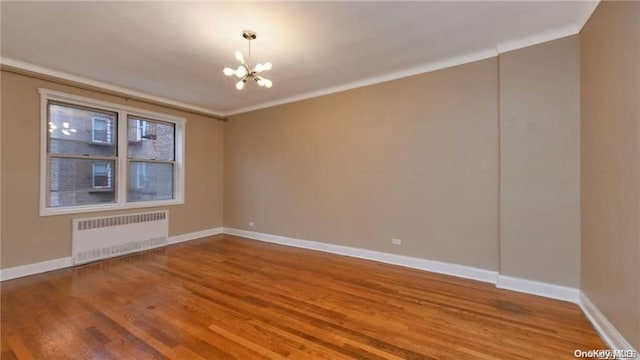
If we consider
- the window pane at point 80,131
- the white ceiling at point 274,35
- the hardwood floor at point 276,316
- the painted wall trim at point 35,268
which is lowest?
the hardwood floor at point 276,316

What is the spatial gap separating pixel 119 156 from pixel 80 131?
61 centimetres

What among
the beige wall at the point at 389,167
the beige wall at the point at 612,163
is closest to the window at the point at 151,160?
the beige wall at the point at 389,167

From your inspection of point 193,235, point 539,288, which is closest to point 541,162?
point 539,288

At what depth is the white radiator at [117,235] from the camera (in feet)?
13.5

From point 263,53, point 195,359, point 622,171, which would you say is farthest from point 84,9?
point 622,171

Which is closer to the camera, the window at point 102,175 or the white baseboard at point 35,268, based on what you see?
the white baseboard at point 35,268

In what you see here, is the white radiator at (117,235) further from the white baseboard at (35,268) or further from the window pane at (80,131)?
the window pane at (80,131)

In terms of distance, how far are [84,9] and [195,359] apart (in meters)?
3.08

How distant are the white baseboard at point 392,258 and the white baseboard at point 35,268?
2.86 m

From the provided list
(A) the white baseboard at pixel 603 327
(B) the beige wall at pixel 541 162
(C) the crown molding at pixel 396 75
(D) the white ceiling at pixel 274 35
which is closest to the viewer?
(A) the white baseboard at pixel 603 327

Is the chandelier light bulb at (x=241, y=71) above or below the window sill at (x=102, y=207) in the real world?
above

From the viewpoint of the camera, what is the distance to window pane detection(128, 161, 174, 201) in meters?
4.93

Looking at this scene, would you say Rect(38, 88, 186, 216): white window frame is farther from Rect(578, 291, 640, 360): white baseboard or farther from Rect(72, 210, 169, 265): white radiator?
→ Rect(578, 291, 640, 360): white baseboard

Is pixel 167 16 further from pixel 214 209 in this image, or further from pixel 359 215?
pixel 214 209
